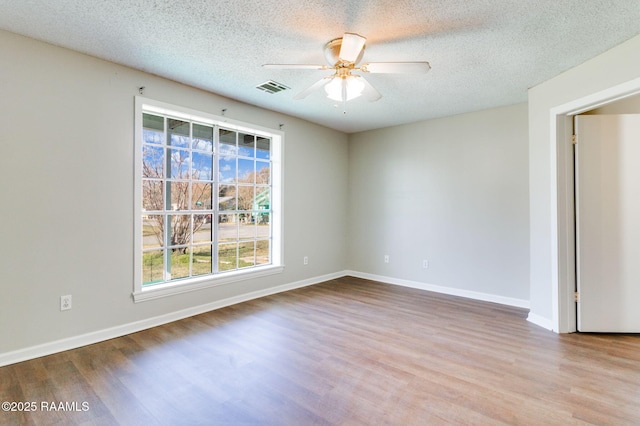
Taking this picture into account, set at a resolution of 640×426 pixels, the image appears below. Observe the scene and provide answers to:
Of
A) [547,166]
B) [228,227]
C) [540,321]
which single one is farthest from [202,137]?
[540,321]

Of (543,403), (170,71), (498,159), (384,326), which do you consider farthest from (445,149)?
(170,71)

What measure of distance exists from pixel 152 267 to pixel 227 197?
3.99ft

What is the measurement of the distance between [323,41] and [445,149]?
9.18 ft

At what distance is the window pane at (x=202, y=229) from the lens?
369 cm

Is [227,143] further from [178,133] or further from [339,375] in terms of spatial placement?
[339,375]

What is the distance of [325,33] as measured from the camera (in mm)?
2357

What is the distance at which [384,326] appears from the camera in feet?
10.5

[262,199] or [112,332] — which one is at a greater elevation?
[262,199]

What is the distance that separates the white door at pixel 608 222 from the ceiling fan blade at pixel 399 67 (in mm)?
2003

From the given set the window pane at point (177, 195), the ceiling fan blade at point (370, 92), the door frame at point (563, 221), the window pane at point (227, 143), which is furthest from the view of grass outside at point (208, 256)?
the door frame at point (563, 221)

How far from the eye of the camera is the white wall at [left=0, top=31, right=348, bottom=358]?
2404 mm

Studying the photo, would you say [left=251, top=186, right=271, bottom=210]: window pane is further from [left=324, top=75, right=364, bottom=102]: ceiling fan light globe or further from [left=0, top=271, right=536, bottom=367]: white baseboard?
[left=324, top=75, right=364, bottom=102]: ceiling fan light globe

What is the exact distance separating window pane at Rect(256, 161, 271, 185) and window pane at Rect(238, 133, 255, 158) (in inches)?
7.4

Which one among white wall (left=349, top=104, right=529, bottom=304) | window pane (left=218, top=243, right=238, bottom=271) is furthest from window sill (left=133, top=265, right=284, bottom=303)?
white wall (left=349, top=104, right=529, bottom=304)
